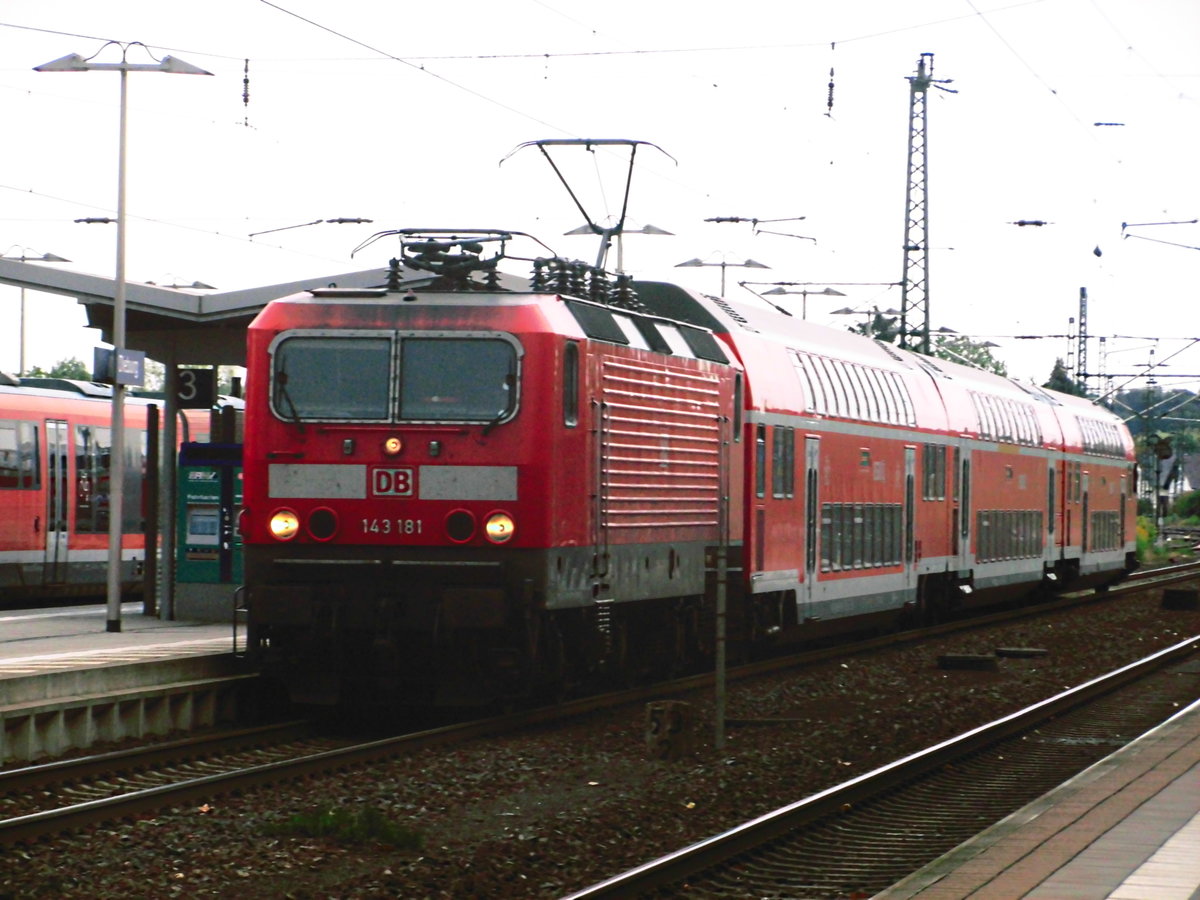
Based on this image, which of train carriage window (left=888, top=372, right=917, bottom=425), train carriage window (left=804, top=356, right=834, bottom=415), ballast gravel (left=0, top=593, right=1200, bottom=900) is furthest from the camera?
train carriage window (left=888, top=372, right=917, bottom=425)

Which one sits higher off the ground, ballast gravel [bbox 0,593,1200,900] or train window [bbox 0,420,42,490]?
train window [bbox 0,420,42,490]

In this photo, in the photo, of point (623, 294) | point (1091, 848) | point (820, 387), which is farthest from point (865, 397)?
point (1091, 848)

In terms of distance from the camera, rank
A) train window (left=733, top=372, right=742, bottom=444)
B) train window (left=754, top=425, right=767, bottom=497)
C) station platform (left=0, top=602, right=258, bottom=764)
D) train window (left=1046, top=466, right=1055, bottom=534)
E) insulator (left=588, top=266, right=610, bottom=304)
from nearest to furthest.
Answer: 1. station platform (left=0, top=602, right=258, bottom=764)
2. insulator (left=588, top=266, right=610, bottom=304)
3. train window (left=733, top=372, right=742, bottom=444)
4. train window (left=754, top=425, right=767, bottom=497)
5. train window (left=1046, top=466, right=1055, bottom=534)

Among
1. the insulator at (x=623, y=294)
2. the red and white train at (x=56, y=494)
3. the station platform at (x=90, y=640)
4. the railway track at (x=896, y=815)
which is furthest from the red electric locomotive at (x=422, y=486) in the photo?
the red and white train at (x=56, y=494)

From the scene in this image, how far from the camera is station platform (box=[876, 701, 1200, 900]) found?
A: 772 centimetres

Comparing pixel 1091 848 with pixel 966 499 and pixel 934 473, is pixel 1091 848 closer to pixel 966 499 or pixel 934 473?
pixel 934 473

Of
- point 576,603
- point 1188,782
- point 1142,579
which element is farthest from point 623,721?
point 1142,579

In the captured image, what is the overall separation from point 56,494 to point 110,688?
13.3 meters

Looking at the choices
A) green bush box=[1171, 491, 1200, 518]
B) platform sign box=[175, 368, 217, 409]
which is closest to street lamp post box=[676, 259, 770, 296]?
platform sign box=[175, 368, 217, 409]

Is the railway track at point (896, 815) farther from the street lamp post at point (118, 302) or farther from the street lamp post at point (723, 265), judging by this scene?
the street lamp post at point (723, 265)

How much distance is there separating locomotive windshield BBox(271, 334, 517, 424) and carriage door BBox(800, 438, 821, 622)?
24.0 feet

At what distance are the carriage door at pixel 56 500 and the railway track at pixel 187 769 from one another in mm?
13052

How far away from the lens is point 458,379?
45.2 feet

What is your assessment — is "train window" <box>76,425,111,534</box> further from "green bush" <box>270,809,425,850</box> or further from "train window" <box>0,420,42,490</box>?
"green bush" <box>270,809,425,850</box>
